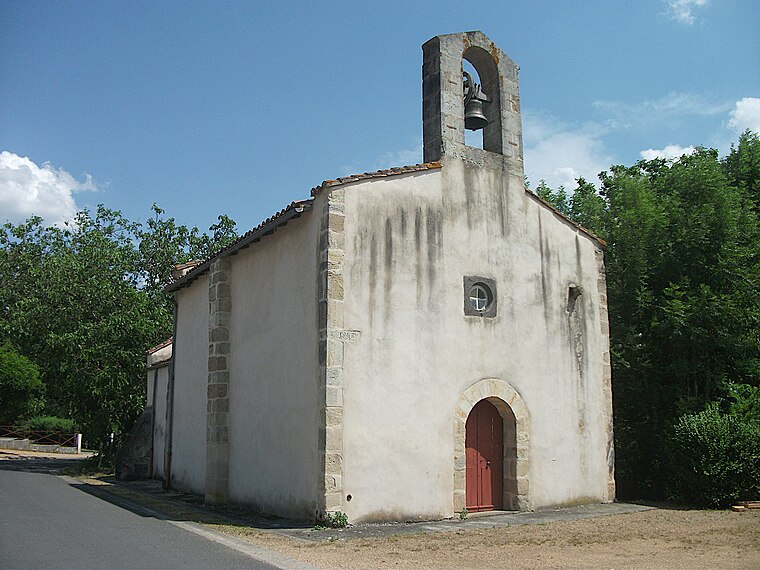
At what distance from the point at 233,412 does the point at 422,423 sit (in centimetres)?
404

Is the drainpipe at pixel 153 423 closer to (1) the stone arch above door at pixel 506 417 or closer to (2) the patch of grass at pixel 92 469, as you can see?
(2) the patch of grass at pixel 92 469

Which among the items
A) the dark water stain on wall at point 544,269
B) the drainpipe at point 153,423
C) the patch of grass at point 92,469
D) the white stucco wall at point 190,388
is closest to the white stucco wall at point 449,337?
the dark water stain on wall at point 544,269

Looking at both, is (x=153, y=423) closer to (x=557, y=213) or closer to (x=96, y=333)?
(x=96, y=333)

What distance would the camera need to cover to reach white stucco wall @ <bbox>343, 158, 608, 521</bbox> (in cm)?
996

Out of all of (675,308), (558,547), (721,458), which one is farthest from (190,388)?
(721,458)

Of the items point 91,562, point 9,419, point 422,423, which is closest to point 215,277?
point 422,423

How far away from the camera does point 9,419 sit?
3086 cm

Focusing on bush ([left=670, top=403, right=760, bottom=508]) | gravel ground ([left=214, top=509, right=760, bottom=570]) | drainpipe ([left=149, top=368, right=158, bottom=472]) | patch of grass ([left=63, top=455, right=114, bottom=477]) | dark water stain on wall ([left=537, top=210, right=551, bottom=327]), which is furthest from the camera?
patch of grass ([left=63, top=455, right=114, bottom=477])

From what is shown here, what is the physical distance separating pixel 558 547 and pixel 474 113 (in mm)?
7271

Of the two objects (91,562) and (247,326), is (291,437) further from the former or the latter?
(91,562)

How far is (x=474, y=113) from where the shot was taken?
12.1 meters

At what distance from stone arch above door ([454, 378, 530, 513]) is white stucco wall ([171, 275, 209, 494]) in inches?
219

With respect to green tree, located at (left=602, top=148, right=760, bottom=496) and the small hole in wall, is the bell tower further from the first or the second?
green tree, located at (left=602, top=148, right=760, bottom=496)

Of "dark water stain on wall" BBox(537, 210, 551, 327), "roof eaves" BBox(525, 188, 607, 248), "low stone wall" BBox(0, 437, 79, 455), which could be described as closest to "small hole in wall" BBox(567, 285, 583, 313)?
"dark water stain on wall" BBox(537, 210, 551, 327)
